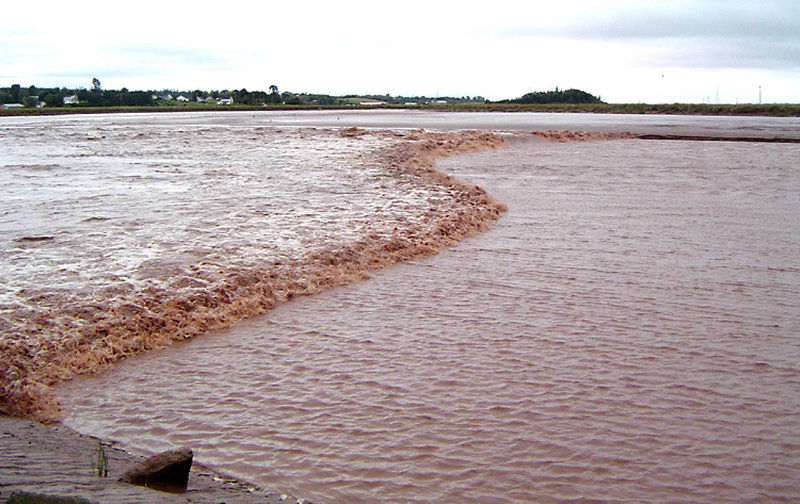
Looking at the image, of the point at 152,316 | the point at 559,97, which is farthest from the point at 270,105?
the point at 152,316

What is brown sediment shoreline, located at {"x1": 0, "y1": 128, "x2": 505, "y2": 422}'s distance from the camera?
5492mm

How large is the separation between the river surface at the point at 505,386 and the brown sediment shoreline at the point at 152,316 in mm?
229

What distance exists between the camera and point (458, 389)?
5.41 metres

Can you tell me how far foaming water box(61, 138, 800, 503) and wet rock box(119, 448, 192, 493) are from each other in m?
0.52

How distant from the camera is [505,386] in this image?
545 cm

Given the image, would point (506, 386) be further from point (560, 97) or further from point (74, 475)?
point (560, 97)

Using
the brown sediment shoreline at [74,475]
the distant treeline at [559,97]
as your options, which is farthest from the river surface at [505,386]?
the distant treeline at [559,97]

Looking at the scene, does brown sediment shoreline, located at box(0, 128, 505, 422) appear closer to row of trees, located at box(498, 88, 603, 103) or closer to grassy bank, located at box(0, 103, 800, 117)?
grassy bank, located at box(0, 103, 800, 117)

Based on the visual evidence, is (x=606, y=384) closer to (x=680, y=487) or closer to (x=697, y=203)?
(x=680, y=487)

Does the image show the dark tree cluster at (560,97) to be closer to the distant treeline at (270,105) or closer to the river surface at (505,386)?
the distant treeline at (270,105)

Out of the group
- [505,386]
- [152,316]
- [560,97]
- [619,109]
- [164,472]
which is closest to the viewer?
[164,472]

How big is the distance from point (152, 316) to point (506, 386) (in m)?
3.77

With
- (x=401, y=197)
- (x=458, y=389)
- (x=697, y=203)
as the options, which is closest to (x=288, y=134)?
(x=401, y=197)

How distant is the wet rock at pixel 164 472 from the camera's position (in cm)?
353
